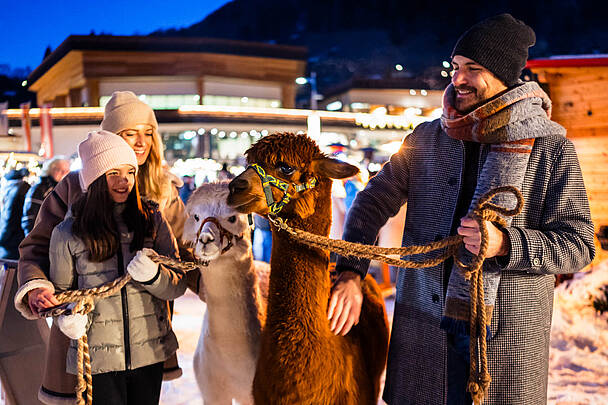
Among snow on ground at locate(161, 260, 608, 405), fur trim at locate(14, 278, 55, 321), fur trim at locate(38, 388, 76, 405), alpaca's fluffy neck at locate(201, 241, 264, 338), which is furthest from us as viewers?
snow on ground at locate(161, 260, 608, 405)

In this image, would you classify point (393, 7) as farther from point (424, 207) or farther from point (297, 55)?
point (424, 207)

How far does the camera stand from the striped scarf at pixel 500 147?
1466mm

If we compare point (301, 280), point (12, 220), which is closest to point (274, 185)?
point (301, 280)

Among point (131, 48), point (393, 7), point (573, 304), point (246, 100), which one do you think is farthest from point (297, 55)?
point (393, 7)

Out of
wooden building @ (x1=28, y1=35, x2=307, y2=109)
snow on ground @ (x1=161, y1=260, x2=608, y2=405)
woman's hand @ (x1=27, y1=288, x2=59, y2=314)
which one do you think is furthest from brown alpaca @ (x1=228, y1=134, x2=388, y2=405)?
wooden building @ (x1=28, y1=35, x2=307, y2=109)

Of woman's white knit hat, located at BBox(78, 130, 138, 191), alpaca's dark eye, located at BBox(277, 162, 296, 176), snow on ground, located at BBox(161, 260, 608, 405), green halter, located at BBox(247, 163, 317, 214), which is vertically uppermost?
woman's white knit hat, located at BBox(78, 130, 138, 191)

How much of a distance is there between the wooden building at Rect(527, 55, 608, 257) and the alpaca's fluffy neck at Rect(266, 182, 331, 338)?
17.2 ft

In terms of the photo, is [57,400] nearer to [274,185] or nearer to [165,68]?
[274,185]

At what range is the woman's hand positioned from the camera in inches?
68.9

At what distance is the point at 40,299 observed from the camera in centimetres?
176

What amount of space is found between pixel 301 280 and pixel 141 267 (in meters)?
0.58

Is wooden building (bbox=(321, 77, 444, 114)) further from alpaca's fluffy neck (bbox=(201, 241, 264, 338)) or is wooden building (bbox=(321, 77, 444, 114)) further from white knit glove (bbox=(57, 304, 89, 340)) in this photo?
white knit glove (bbox=(57, 304, 89, 340))

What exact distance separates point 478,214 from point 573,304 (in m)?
4.57

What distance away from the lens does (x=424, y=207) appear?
1.71m
